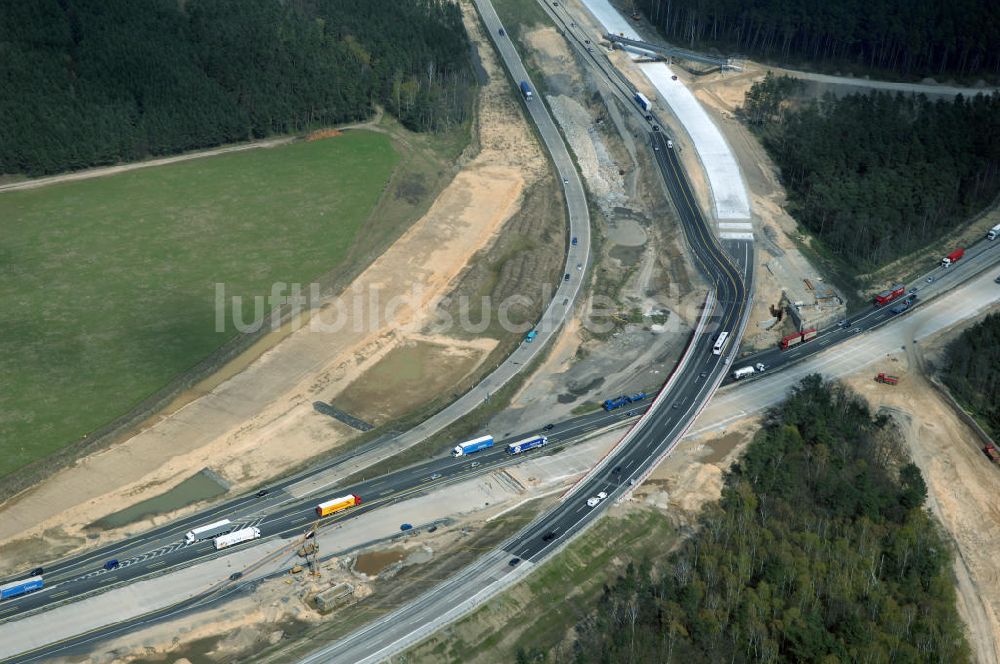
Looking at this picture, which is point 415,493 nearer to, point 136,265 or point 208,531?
point 208,531

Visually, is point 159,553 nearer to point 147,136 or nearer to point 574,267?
point 574,267

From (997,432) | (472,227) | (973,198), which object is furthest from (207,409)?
(973,198)

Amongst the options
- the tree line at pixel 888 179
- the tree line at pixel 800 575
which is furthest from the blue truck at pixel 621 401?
the tree line at pixel 888 179

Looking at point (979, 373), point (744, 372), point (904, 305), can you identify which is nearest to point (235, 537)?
point (744, 372)

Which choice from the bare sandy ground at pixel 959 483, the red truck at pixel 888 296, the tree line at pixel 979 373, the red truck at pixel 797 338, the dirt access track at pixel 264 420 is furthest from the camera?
the red truck at pixel 888 296

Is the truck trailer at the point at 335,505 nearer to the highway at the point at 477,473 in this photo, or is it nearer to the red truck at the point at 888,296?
the highway at the point at 477,473

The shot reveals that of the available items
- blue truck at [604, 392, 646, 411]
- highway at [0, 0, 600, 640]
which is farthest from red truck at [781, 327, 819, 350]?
highway at [0, 0, 600, 640]

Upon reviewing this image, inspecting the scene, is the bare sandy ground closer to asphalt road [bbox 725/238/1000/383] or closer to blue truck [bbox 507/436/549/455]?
asphalt road [bbox 725/238/1000/383]
